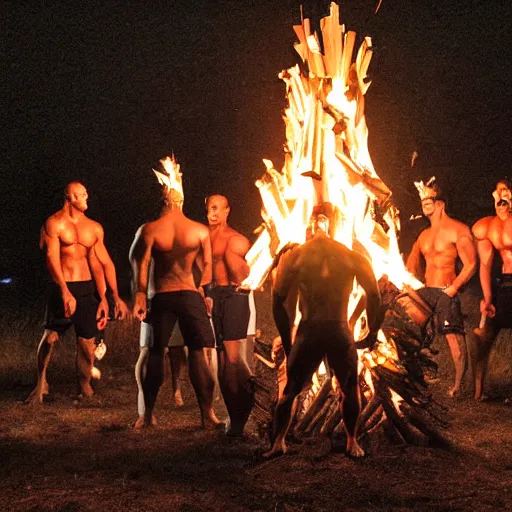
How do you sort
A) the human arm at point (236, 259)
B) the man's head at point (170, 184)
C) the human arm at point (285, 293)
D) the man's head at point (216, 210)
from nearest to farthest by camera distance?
1. the human arm at point (285, 293)
2. the man's head at point (170, 184)
3. the human arm at point (236, 259)
4. the man's head at point (216, 210)

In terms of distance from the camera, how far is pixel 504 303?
922 cm

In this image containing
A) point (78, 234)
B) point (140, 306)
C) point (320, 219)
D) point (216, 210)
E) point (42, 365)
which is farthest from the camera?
point (78, 234)

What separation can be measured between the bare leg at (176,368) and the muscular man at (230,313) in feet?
4.11

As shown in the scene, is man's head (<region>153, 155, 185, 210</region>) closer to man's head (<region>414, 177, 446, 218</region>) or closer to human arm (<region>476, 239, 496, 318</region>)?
man's head (<region>414, 177, 446, 218</region>)

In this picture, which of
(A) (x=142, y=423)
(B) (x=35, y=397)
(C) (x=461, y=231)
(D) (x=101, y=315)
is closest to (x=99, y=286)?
(D) (x=101, y=315)

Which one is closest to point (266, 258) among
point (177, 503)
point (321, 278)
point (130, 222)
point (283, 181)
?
point (283, 181)

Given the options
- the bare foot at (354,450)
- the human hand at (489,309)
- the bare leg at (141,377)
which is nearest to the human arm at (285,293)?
the bare foot at (354,450)

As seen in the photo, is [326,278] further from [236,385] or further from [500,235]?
[500,235]

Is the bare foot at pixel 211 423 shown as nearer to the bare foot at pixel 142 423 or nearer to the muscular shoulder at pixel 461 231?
the bare foot at pixel 142 423

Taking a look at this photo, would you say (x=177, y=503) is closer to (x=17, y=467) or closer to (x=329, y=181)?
(x=17, y=467)

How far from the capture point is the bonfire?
7.01 m

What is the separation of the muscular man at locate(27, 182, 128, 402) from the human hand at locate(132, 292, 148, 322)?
149 cm

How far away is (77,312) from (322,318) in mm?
4105

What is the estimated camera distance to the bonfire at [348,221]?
23.0ft
